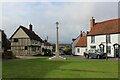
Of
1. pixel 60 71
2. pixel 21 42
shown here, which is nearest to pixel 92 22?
pixel 21 42

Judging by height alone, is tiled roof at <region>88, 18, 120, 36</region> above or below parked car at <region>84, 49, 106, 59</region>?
above

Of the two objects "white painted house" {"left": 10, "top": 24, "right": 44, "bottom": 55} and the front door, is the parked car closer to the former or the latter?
the front door

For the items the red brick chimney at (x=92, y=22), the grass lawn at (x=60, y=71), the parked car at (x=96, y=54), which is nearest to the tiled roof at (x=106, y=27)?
the red brick chimney at (x=92, y=22)

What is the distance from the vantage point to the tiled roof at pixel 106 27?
5497 centimetres

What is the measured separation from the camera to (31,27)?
267ft

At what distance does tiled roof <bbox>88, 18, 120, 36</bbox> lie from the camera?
180 feet

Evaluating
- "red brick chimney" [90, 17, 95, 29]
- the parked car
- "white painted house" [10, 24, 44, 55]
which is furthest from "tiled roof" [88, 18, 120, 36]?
"white painted house" [10, 24, 44, 55]

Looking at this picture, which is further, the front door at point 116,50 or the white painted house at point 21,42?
the white painted house at point 21,42

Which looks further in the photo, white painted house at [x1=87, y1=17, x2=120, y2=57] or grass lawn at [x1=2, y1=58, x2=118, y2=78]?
white painted house at [x1=87, y1=17, x2=120, y2=57]

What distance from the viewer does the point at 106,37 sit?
54.5m

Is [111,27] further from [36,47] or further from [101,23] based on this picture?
[36,47]

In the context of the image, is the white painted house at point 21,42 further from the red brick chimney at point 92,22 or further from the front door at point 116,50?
the front door at point 116,50

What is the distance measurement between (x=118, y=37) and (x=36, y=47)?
102 ft

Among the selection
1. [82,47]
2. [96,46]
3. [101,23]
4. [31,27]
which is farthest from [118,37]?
[31,27]
